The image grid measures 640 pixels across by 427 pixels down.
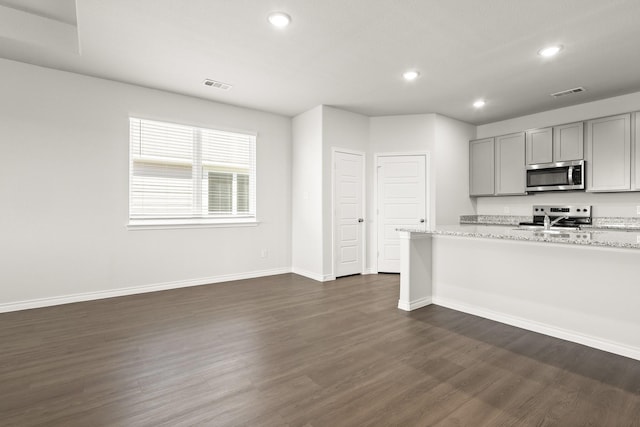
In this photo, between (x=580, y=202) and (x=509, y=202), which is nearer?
(x=580, y=202)

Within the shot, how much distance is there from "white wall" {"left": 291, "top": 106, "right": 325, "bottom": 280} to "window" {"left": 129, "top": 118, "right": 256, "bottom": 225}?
2.59 feet

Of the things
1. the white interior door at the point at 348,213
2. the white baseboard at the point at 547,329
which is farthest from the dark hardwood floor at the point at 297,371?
the white interior door at the point at 348,213

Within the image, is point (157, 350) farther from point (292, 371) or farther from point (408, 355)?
point (408, 355)

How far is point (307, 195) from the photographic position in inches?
211

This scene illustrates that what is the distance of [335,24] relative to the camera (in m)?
2.79

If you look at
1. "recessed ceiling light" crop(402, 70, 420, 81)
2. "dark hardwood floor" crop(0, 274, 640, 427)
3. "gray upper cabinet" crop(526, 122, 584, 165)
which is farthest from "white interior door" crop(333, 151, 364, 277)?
"gray upper cabinet" crop(526, 122, 584, 165)

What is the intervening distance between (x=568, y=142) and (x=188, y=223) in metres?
5.94

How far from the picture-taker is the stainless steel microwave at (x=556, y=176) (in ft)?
15.2

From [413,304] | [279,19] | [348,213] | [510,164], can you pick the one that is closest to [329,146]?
[348,213]

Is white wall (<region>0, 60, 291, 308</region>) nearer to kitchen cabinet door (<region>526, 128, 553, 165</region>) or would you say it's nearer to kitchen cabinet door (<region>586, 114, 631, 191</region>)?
kitchen cabinet door (<region>526, 128, 553, 165</region>)

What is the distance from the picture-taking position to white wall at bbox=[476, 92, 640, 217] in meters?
4.49

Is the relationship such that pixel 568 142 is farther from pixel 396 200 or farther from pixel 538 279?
pixel 538 279

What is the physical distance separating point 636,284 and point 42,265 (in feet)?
19.5

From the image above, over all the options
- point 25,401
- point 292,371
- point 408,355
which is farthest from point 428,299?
point 25,401
